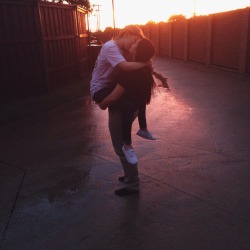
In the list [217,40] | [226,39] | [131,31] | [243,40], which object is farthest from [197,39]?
[131,31]

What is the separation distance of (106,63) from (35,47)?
660cm

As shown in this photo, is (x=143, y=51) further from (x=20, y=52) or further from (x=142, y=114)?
(x=20, y=52)

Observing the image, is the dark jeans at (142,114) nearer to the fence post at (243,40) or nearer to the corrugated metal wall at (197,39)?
the fence post at (243,40)

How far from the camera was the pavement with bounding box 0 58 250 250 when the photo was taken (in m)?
2.93

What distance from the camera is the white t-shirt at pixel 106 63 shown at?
10.5ft

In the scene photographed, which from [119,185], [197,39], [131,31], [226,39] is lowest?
[119,185]

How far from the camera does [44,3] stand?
9664 millimetres

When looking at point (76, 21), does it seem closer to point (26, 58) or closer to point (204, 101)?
point (26, 58)

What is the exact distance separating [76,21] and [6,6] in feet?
13.9

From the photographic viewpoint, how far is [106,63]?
3332 millimetres

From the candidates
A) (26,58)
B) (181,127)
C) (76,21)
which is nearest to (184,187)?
(181,127)

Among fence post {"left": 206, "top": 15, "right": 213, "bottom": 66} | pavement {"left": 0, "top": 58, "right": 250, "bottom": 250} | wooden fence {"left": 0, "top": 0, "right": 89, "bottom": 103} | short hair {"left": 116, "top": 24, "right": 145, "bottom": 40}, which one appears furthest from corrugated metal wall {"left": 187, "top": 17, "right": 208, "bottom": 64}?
short hair {"left": 116, "top": 24, "right": 145, "bottom": 40}

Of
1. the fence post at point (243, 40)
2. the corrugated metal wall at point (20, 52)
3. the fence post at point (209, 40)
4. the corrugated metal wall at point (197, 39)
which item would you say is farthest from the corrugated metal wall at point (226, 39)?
the corrugated metal wall at point (20, 52)

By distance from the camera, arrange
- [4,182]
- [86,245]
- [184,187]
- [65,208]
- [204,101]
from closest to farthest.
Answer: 1. [86,245]
2. [65,208]
3. [184,187]
4. [4,182]
5. [204,101]
